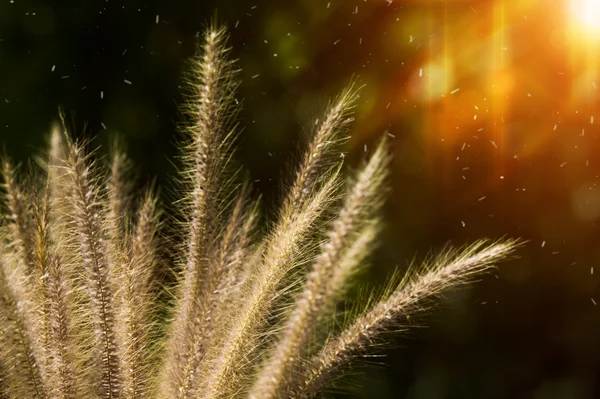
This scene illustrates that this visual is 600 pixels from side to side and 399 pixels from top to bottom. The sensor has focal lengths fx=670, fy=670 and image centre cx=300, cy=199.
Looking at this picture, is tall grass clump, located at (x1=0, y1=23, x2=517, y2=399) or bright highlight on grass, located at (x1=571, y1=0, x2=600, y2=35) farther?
bright highlight on grass, located at (x1=571, y1=0, x2=600, y2=35)

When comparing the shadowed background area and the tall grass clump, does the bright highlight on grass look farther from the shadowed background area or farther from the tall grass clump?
the tall grass clump

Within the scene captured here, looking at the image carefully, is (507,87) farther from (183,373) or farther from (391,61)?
(183,373)

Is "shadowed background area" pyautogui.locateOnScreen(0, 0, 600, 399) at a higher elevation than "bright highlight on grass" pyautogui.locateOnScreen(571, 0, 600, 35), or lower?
lower

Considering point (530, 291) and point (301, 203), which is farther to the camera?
point (530, 291)

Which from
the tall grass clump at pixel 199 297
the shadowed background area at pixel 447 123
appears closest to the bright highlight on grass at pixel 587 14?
the shadowed background area at pixel 447 123

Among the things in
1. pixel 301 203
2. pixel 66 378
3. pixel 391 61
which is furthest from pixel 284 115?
pixel 66 378

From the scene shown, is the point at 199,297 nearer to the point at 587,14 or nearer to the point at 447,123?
the point at 447,123

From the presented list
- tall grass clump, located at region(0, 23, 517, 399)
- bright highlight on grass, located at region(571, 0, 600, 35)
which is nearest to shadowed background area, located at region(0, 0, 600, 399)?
bright highlight on grass, located at region(571, 0, 600, 35)
